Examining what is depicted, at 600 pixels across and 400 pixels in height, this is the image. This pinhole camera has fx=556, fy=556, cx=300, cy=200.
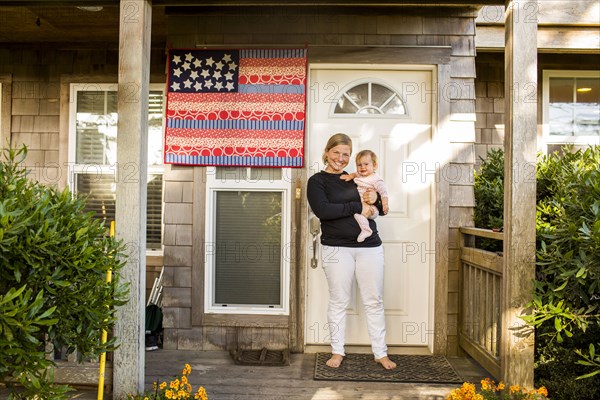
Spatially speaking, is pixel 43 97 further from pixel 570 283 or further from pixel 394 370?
pixel 570 283

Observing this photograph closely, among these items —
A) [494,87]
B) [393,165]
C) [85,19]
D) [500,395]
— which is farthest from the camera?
[494,87]

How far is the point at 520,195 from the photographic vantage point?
3.25 meters

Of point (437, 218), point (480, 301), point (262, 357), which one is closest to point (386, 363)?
point (480, 301)

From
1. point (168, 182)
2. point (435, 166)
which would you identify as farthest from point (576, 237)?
point (168, 182)

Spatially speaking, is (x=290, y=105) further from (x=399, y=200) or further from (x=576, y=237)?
(x=576, y=237)

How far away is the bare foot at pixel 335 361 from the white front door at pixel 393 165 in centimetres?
42

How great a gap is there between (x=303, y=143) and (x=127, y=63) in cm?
160

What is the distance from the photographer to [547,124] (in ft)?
18.3

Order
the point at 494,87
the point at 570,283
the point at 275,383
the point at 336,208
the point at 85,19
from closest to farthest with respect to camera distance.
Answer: the point at 570,283 → the point at 275,383 → the point at 336,208 → the point at 85,19 → the point at 494,87

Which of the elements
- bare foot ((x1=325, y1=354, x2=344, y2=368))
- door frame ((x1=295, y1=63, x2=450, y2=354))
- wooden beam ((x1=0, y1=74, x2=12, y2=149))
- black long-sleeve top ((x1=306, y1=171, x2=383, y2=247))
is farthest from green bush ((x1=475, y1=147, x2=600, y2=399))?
wooden beam ((x1=0, y1=74, x2=12, y2=149))

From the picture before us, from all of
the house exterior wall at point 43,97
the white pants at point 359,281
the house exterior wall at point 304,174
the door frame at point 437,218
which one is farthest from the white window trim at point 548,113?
the house exterior wall at point 43,97

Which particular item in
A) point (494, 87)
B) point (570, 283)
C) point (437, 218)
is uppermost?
point (494, 87)

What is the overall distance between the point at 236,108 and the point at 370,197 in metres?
1.34

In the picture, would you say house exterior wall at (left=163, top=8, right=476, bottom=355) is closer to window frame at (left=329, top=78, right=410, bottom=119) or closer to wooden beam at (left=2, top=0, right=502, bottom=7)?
window frame at (left=329, top=78, right=410, bottom=119)
